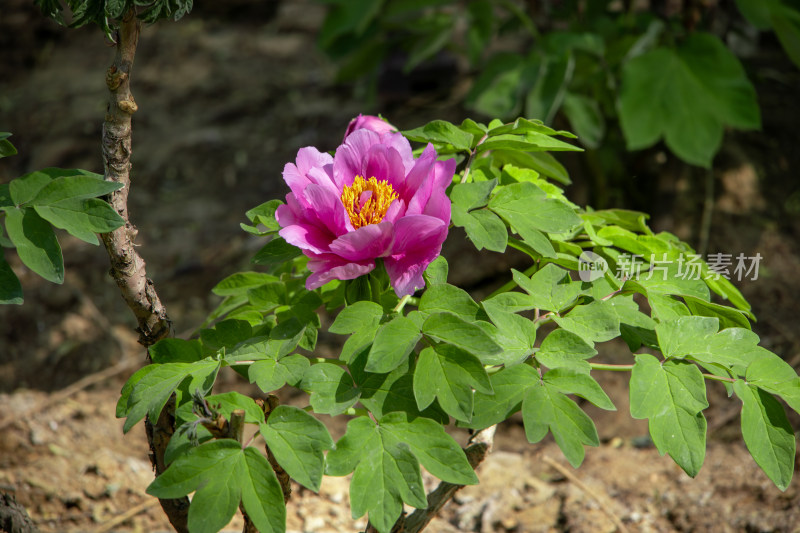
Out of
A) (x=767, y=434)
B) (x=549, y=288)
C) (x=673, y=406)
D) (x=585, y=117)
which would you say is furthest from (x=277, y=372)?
(x=585, y=117)

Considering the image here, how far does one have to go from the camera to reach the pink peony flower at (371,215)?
1.00 metres

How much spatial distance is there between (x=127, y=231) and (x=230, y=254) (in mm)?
2193

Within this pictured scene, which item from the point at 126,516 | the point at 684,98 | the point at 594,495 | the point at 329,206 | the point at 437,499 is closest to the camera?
the point at 329,206

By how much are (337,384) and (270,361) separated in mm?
97

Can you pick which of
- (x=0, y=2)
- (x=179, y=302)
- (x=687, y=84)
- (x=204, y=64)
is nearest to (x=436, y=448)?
(x=687, y=84)

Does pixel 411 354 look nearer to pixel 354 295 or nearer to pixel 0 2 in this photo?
pixel 354 295

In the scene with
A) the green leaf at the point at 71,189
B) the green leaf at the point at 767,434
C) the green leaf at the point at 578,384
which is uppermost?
the green leaf at the point at 71,189

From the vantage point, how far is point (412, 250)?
103 centimetres

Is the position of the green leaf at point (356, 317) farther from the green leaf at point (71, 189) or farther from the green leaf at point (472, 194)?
the green leaf at point (71, 189)

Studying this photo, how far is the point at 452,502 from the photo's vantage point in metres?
2.06

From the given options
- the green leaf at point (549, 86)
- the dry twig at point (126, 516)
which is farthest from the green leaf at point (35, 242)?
the green leaf at point (549, 86)

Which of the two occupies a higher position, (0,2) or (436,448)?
(436,448)

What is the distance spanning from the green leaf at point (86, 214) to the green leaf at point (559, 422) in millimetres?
583

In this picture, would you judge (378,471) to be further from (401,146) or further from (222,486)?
(401,146)
